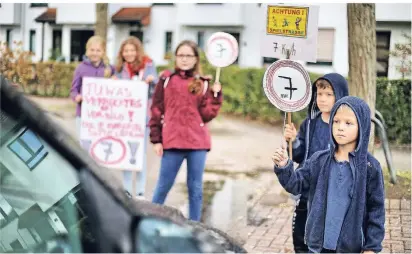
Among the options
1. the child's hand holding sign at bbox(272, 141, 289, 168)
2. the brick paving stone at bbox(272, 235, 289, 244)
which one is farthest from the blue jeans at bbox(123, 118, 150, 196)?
the child's hand holding sign at bbox(272, 141, 289, 168)

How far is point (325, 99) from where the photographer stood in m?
4.46

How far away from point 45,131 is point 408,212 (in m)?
5.92

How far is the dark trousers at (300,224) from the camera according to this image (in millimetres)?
4595

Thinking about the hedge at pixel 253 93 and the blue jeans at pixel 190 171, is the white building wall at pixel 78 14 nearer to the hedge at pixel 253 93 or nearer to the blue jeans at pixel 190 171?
the hedge at pixel 253 93

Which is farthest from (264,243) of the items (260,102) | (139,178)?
(260,102)

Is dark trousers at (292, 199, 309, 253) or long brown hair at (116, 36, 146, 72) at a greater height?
long brown hair at (116, 36, 146, 72)

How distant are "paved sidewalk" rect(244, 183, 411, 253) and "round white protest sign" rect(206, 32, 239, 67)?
159 centimetres

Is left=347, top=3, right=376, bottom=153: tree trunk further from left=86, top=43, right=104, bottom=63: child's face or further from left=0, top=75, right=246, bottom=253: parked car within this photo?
left=0, top=75, right=246, bottom=253: parked car

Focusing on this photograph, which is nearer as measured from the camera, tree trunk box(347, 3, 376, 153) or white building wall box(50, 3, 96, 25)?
tree trunk box(347, 3, 376, 153)

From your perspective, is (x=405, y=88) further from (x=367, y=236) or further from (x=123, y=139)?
(x=367, y=236)

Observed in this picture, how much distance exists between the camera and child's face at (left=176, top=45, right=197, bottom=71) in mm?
6023

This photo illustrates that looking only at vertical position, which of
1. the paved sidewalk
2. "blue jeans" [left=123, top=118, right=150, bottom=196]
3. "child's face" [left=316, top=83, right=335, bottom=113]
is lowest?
the paved sidewalk

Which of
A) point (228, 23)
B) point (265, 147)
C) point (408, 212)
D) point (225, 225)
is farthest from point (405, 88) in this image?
point (228, 23)

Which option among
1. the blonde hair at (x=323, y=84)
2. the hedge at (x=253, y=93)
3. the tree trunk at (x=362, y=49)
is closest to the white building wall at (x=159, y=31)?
the hedge at (x=253, y=93)
